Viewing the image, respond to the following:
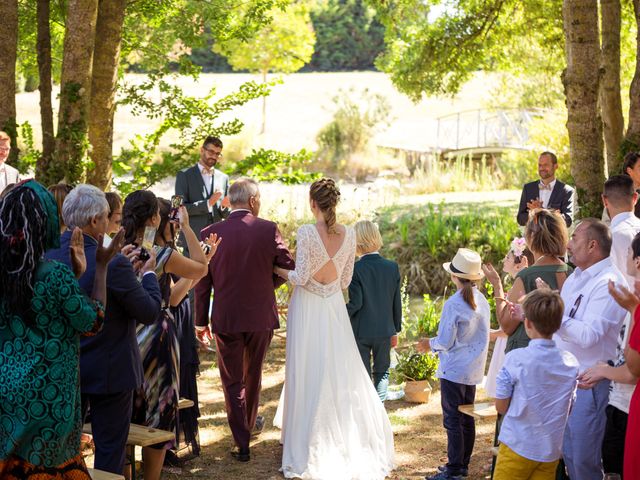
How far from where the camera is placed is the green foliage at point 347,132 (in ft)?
87.1

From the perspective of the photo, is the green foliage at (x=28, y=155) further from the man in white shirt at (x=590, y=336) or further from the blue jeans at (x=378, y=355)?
the man in white shirt at (x=590, y=336)

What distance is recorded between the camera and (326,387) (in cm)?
650

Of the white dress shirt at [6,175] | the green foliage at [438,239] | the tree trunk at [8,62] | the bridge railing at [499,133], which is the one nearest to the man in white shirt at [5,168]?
the white dress shirt at [6,175]

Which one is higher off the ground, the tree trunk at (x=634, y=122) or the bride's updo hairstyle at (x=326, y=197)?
the tree trunk at (x=634, y=122)

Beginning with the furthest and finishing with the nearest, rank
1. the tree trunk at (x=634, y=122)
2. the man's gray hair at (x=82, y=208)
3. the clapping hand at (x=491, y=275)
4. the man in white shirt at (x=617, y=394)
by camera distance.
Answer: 1. the tree trunk at (x=634, y=122)
2. the clapping hand at (x=491, y=275)
3. the man's gray hair at (x=82, y=208)
4. the man in white shirt at (x=617, y=394)

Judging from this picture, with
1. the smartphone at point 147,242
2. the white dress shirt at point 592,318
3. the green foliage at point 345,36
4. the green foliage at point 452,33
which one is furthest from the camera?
the green foliage at point 345,36

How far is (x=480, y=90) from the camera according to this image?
55.8 meters

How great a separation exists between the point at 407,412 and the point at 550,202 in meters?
2.87

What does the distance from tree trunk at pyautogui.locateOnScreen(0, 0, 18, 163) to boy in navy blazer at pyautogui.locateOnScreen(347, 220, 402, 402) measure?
12.6ft

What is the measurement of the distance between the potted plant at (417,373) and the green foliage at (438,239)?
498 centimetres

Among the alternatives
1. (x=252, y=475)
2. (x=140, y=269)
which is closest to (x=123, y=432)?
(x=140, y=269)

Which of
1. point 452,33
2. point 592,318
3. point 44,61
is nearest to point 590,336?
point 592,318

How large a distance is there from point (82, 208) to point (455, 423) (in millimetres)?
2955

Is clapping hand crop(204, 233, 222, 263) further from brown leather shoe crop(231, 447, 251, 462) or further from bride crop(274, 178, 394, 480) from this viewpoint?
brown leather shoe crop(231, 447, 251, 462)
